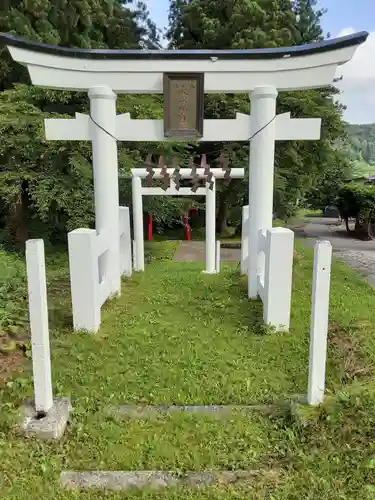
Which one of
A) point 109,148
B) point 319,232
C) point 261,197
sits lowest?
point 319,232

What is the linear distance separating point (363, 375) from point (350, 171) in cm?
2150

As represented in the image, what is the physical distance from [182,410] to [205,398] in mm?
216

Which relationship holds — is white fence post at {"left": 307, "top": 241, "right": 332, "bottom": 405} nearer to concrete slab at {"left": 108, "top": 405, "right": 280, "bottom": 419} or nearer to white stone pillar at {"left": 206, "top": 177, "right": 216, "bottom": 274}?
concrete slab at {"left": 108, "top": 405, "right": 280, "bottom": 419}

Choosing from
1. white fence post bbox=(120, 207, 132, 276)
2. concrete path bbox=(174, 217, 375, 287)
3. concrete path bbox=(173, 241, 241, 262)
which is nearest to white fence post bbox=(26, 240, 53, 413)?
white fence post bbox=(120, 207, 132, 276)

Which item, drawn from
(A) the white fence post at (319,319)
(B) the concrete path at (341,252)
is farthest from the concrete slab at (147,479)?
(B) the concrete path at (341,252)

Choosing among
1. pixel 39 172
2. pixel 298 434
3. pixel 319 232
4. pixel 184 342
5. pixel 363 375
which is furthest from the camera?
pixel 319 232

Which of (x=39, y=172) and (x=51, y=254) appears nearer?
(x=39, y=172)

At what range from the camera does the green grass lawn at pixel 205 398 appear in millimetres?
2215

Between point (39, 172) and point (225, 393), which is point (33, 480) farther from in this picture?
point (39, 172)

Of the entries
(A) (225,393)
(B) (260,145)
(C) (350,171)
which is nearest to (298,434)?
(A) (225,393)

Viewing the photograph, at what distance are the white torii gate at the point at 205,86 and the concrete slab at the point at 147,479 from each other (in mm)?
3163

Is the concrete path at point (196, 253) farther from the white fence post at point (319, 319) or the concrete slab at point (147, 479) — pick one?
the concrete slab at point (147, 479)

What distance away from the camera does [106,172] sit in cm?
520

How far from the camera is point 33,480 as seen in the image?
2.21m
